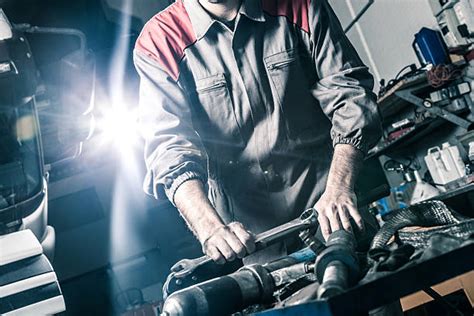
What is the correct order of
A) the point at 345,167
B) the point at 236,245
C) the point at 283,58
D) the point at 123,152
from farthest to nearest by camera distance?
the point at 123,152 < the point at 283,58 < the point at 345,167 < the point at 236,245

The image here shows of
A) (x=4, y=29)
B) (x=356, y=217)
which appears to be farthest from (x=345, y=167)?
(x=4, y=29)

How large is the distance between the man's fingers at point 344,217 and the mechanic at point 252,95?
1.30 feet

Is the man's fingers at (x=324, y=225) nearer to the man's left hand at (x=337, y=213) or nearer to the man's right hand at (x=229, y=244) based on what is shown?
the man's left hand at (x=337, y=213)

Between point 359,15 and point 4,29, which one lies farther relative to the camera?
point 359,15

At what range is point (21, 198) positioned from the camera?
235cm

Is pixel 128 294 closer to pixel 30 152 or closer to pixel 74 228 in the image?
pixel 74 228

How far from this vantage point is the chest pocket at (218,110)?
132cm

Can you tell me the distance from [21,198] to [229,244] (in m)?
1.87

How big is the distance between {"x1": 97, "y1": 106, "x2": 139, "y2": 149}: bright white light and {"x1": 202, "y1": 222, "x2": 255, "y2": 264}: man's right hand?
10.9ft

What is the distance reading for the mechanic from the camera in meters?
1.28

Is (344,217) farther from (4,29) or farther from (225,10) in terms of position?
(4,29)

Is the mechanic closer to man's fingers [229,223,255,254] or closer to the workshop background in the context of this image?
man's fingers [229,223,255,254]

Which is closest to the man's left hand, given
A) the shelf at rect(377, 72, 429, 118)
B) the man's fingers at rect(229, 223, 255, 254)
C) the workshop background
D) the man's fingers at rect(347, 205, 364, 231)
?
the man's fingers at rect(347, 205, 364, 231)

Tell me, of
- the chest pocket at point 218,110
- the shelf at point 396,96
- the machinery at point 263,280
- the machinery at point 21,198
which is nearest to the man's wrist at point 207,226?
the machinery at point 263,280
